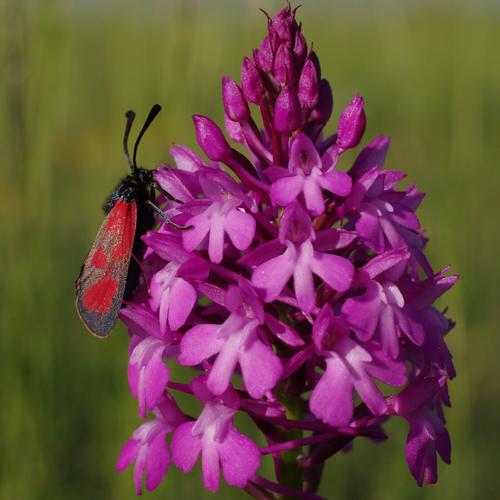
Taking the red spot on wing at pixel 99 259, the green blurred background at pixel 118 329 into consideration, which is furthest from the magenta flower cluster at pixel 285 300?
the green blurred background at pixel 118 329

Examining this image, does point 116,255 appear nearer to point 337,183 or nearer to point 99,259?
point 99,259

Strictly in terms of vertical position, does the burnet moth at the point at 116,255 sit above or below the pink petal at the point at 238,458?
above

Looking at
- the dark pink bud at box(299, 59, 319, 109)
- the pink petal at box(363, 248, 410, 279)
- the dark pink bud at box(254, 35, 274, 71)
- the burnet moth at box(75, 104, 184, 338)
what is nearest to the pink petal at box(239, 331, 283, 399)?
the pink petal at box(363, 248, 410, 279)

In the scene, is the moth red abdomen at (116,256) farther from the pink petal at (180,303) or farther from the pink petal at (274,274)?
the pink petal at (274,274)

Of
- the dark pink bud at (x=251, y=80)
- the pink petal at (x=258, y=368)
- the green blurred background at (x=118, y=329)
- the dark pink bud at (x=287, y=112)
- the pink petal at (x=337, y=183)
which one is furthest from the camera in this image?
the green blurred background at (x=118, y=329)

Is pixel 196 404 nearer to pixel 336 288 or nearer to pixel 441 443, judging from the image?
pixel 441 443

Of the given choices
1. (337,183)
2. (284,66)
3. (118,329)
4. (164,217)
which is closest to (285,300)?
(337,183)
